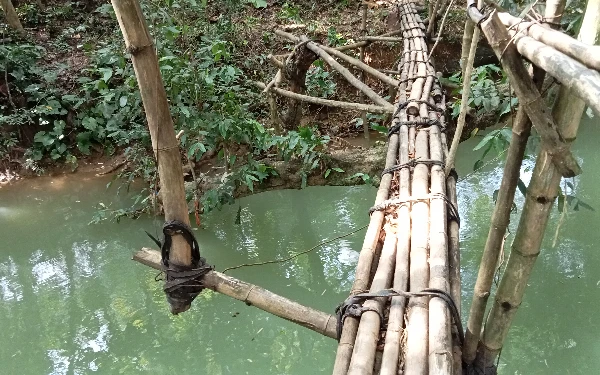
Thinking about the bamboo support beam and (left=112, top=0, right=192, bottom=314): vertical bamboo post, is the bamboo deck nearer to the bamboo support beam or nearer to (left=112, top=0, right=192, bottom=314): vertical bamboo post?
the bamboo support beam

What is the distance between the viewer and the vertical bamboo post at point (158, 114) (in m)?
1.35

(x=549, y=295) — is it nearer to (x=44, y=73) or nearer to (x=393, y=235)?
(x=393, y=235)

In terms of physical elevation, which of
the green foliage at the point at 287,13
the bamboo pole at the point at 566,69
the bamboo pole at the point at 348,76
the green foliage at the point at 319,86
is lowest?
the bamboo pole at the point at 566,69

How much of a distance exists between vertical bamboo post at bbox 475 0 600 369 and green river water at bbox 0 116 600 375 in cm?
131

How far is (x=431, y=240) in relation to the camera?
1391 millimetres

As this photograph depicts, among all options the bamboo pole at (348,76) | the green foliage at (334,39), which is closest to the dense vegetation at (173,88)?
the green foliage at (334,39)

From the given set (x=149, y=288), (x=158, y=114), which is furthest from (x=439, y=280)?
(x=149, y=288)

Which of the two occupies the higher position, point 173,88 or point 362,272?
point 173,88

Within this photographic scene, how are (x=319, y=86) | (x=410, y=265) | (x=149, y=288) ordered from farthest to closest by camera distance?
(x=319, y=86), (x=149, y=288), (x=410, y=265)

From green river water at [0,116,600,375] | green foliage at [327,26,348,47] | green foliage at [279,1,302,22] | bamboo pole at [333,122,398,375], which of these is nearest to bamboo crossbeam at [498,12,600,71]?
bamboo pole at [333,122,398,375]

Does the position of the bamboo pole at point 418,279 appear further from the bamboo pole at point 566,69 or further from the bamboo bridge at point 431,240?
the bamboo pole at point 566,69

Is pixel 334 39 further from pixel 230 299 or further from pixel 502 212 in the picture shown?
pixel 502 212

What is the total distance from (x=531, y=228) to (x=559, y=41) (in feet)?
1.19

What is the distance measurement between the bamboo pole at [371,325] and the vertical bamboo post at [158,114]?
62cm
